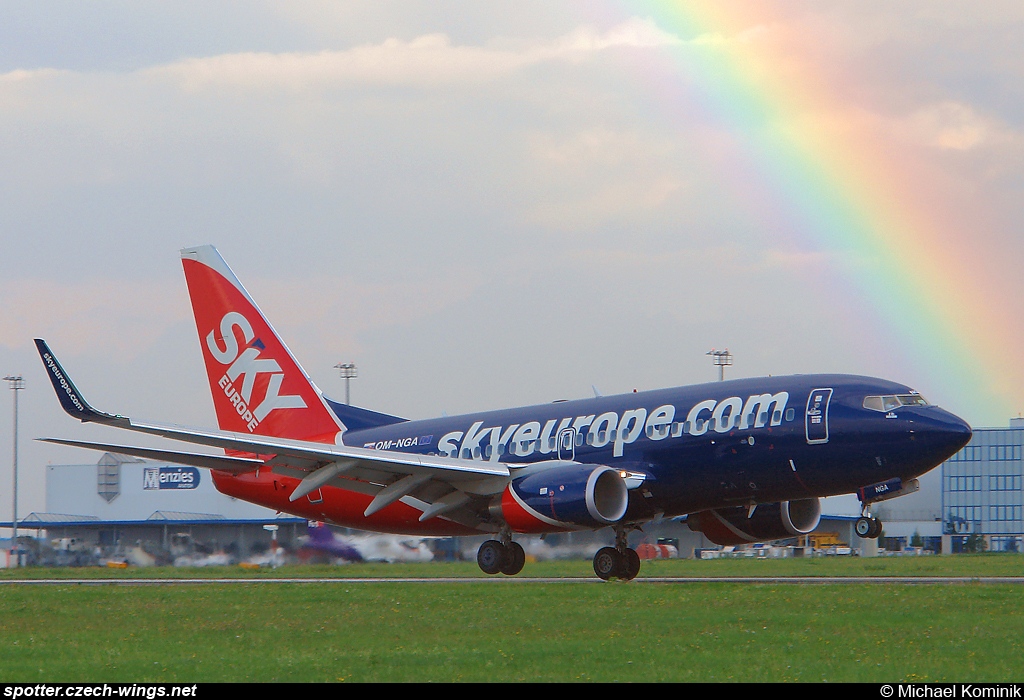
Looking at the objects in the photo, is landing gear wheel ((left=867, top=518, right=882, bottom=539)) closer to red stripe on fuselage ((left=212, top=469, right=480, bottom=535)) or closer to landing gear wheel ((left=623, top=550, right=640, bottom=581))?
landing gear wheel ((left=623, top=550, right=640, bottom=581))

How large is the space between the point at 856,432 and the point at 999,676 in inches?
591

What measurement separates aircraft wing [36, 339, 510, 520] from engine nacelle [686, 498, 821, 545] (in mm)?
6105

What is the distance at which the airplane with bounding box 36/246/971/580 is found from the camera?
28.2 meters

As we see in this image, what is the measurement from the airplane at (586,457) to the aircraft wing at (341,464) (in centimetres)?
5

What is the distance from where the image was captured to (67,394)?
93.4 feet

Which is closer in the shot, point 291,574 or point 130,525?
point 291,574

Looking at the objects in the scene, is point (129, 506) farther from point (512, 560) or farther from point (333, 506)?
point (512, 560)

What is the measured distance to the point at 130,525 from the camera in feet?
286

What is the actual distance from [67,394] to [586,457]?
12.3m

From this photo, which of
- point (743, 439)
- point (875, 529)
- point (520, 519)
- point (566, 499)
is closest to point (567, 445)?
point (520, 519)
